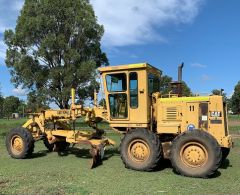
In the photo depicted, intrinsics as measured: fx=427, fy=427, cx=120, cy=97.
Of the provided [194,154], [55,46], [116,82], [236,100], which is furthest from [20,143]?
[236,100]

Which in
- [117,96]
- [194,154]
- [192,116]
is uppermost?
[117,96]

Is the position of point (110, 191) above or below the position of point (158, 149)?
below

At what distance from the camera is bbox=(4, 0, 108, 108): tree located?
142 feet

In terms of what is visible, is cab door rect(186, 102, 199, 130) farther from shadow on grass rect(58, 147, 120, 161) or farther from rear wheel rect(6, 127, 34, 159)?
rear wheel rect(6, 127, 34, 159)

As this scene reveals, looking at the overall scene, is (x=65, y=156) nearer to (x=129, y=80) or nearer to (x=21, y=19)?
(x=129, y=80)

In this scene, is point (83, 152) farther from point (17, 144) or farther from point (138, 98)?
point (138, 98)

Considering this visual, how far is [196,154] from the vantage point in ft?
37.4

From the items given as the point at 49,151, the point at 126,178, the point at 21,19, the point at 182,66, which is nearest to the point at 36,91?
the point at 21,19

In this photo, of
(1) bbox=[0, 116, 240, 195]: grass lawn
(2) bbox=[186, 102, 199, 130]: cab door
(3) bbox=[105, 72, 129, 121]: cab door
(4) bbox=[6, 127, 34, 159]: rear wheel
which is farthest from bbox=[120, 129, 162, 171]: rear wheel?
(4) bbox=[6, 127, 34, 159]: rear wheel

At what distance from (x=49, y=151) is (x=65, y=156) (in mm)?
1551

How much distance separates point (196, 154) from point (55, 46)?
3381 cm

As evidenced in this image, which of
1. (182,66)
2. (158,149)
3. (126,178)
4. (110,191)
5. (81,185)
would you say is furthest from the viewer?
(182,66)

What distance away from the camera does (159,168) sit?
12.5 m

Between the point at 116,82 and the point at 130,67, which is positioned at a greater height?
the point at 130,67
